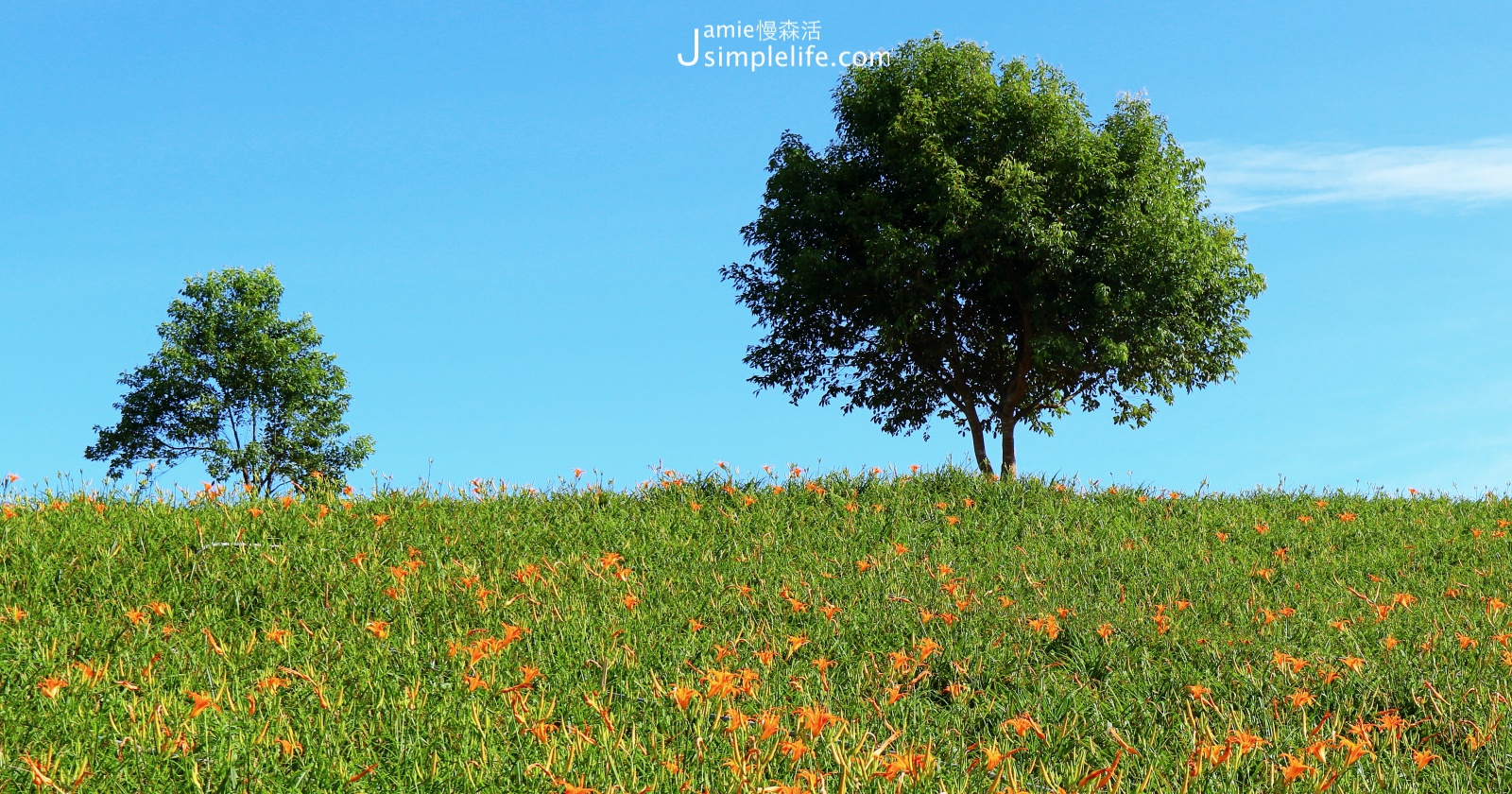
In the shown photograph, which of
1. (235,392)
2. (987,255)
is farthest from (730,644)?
(235,392)

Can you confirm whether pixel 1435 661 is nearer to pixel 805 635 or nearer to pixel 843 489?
pixel 805 635

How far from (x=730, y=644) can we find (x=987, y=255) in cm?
1717

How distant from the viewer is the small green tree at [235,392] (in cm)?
2836

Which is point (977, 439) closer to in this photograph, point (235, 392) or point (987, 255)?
point (987, 255)

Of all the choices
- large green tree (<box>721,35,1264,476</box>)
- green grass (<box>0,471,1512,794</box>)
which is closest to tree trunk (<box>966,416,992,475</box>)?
large green tree (<box>721,35,1264,476</box>)

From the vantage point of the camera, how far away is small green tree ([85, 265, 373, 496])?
28.4 metres

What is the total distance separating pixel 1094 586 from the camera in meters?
7.77

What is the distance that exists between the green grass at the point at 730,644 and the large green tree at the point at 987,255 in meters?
11.4

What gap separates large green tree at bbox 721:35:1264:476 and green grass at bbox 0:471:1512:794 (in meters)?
11.4

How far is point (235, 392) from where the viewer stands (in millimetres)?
29016

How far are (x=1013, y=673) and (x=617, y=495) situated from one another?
4873 mm

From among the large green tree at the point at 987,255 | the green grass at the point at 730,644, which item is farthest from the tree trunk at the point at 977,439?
the green grass at the point at 730,644

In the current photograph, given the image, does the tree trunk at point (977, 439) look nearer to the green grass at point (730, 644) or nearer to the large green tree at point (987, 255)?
the large green tree at point (987, 255)

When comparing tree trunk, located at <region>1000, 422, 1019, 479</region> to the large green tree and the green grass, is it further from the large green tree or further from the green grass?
the green grass
